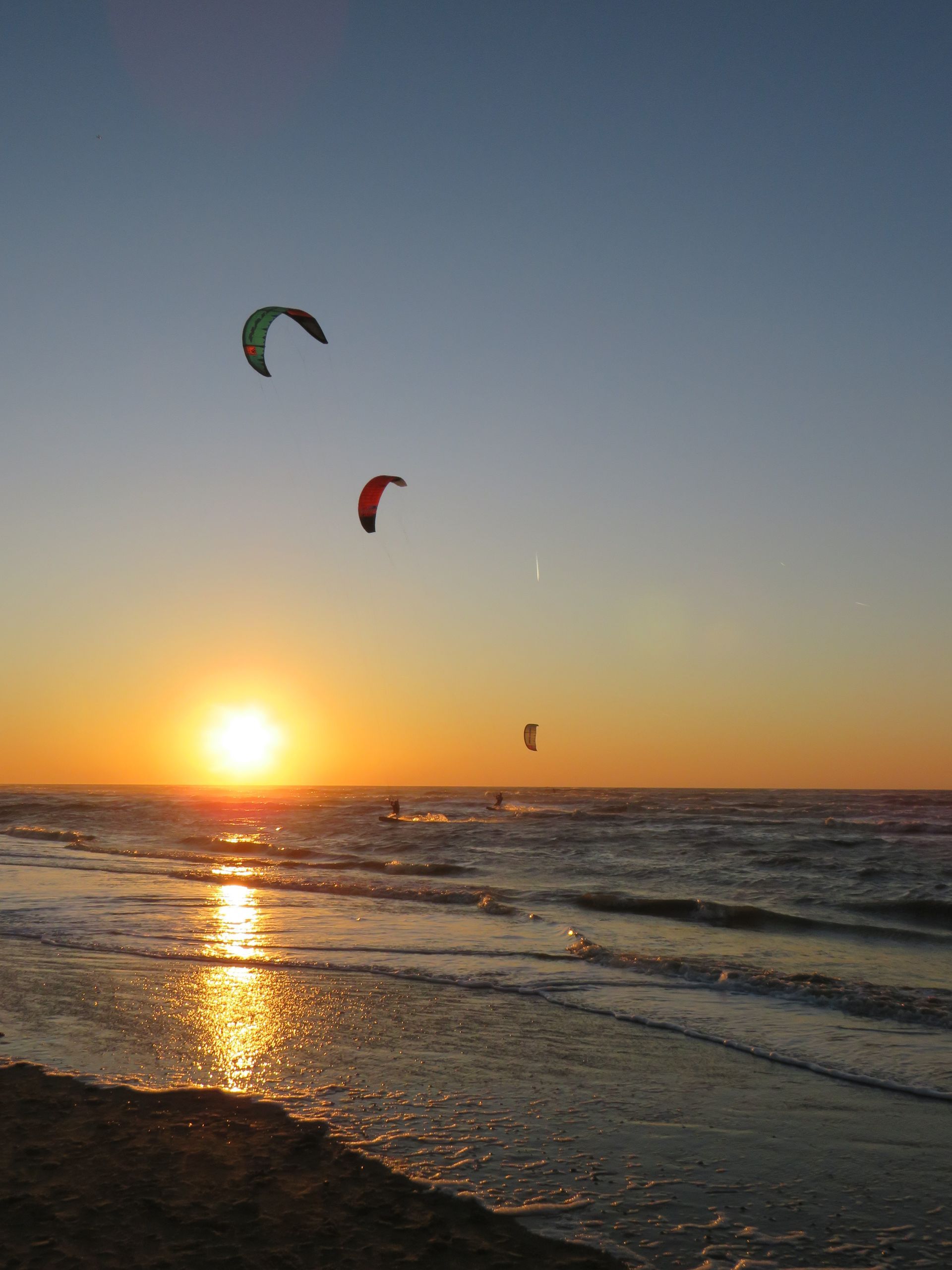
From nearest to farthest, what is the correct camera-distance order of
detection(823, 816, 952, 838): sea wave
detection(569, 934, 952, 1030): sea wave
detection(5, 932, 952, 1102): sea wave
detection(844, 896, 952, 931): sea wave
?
detection(5, 932, 952, 1102): sea wave → detection(569, 934, 952, 1030): sea wave → detection(844, 896, 952, 931): sea wave → detection(823, 816, 952, 838): sea wave

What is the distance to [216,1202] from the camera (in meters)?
4.22

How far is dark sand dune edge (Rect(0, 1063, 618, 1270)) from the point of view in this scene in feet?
12.3

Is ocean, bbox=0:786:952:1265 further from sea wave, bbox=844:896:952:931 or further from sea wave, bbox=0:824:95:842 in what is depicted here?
sea wave, bbox=0:824:95:842

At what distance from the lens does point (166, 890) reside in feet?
58.1

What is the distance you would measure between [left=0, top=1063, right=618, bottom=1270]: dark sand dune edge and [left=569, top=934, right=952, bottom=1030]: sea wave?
598 centimetres

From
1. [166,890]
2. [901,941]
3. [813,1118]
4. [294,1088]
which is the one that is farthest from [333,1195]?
[166,890]

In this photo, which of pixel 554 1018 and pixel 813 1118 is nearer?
pixel 813 1118

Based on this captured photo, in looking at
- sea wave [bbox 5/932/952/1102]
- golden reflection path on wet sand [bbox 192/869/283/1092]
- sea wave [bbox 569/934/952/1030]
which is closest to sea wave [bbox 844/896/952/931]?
sea wave [bbox 569/934/952/1030]

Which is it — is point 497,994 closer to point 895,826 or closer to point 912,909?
point 912,909

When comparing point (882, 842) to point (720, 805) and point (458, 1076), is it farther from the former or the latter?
point (720, 805)

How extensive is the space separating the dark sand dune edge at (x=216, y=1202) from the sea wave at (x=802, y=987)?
19.6ft

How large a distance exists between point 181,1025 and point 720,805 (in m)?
61.0

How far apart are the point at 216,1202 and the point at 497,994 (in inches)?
204

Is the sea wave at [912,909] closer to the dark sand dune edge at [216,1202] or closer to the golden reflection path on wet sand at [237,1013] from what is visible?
the golden reflection path on wet sand at [237,1013]
